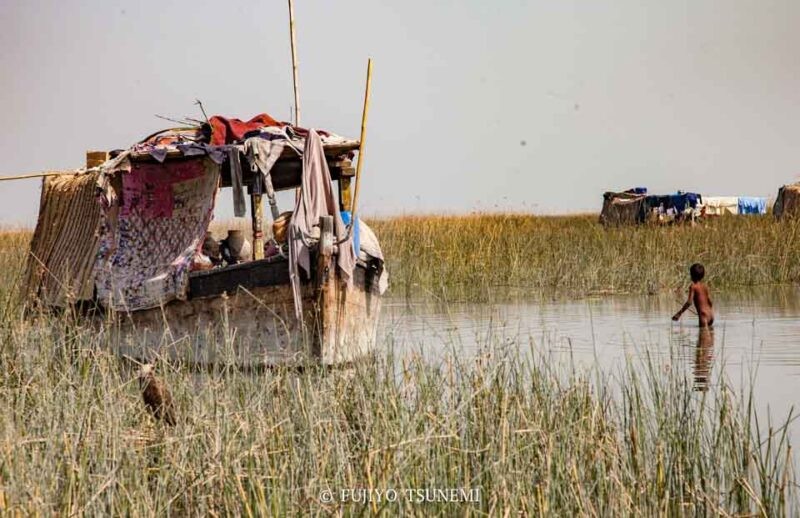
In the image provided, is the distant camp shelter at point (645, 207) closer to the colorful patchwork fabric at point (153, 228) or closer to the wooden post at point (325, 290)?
the colorful patchwork fabric at point (153, 228)

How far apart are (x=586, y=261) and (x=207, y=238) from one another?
7.33 m

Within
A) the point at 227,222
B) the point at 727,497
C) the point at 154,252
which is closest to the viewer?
the point at 727,497

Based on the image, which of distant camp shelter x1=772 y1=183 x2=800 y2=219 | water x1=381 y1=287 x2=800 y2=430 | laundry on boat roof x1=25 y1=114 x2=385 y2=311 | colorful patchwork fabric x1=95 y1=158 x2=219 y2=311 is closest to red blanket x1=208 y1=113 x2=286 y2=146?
laundry on boat roof x1=25 y1=114 x2=385 y2=311

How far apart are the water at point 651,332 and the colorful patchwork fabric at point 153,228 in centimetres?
177

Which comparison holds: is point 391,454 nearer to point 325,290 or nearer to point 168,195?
point 325,290

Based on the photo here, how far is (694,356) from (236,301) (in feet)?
11.6

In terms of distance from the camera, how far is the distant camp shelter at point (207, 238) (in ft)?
26.1

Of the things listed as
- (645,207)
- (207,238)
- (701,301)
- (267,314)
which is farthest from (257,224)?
(645,207)

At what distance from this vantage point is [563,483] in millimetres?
3934

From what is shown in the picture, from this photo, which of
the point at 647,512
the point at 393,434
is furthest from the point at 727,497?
the point at 393,434

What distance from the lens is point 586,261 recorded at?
1511 centimetres

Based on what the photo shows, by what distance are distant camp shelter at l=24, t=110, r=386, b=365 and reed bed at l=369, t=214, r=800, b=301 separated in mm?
4863

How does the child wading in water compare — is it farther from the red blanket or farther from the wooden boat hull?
the red blanket

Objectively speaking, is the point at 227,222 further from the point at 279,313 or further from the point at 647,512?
the point at 647,512
